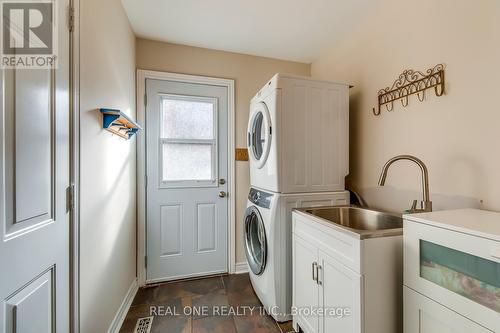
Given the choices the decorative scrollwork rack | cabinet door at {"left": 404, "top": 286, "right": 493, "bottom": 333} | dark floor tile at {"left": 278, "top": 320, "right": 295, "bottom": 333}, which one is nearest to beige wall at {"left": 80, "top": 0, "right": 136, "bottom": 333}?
dark floor tile at {"left": 278, "top": 320, "right": 295, "bottom": 333}

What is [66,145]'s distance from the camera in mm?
989

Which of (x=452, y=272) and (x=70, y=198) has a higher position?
(x=70, y=198)

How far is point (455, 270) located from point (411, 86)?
117 cm

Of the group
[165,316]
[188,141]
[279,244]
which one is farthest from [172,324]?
[188,141]

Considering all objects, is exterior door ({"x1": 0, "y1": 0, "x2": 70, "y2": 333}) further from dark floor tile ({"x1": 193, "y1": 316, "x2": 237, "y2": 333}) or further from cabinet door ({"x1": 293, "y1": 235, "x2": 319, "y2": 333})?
cabinet door ({"x1": 293, "y1": 235, "x2": 319, "y2": 333})

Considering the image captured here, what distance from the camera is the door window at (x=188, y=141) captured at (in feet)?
7.62

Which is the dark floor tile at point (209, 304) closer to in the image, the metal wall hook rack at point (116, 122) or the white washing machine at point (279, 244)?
the white washing machine at point (279, 244)

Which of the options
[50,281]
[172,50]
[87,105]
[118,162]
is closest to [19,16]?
[87,105]

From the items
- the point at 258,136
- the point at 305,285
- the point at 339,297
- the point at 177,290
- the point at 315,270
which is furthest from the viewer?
the point at 177,290

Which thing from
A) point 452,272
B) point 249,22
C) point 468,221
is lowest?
point 452,272

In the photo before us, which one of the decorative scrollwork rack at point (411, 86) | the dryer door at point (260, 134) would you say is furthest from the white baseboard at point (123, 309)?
the decorative scrollwork rack at point (411, 86)

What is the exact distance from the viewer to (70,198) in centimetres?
101

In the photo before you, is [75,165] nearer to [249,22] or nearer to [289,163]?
[289,163]

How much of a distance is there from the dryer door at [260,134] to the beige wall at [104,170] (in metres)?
1.10
